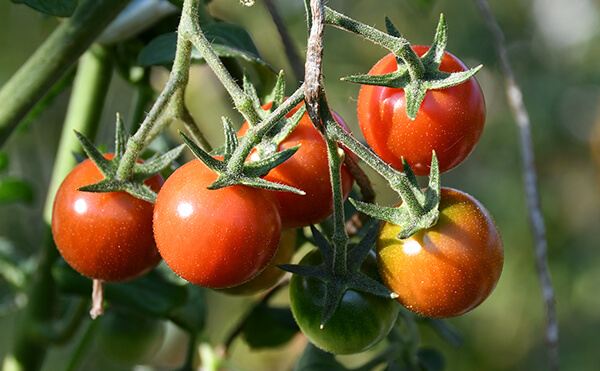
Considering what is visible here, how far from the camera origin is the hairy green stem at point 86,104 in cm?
78

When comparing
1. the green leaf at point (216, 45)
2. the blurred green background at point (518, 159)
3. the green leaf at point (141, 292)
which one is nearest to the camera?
the green leaf at point (216, 45)

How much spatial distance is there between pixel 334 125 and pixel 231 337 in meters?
0.51

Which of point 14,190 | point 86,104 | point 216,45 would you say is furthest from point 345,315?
point 14,190

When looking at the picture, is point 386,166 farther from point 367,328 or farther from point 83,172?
point 83,172

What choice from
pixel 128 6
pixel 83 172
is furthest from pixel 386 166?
pixel 128 6

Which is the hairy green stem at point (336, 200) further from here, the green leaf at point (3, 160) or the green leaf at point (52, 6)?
the green leaf at point (3, 160)

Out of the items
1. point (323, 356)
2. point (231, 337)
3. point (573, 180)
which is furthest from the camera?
point (573, 180)

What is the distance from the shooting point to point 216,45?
58cm

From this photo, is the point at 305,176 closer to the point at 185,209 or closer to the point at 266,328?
the point at 185,209

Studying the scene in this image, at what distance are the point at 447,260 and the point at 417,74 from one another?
0.14 metres

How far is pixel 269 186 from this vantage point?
1.33 ft

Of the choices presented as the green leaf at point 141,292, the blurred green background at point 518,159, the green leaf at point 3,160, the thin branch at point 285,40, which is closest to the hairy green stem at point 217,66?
the thin branch at point 285,40

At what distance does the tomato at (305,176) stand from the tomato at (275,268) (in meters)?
0.11

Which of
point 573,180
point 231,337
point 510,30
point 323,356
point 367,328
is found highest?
point 367,328
